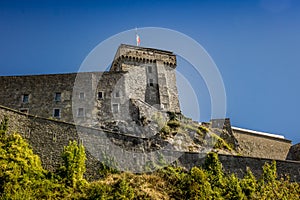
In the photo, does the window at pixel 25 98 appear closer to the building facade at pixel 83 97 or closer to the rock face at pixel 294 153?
the building facade at pixel 83 97

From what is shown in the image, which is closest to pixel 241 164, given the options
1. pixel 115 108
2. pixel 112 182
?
pixel 112 182

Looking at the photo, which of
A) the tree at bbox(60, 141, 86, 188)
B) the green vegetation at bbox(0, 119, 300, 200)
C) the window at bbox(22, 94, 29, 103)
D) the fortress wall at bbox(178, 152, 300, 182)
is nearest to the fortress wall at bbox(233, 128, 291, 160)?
the fortress wall at bbox(178, 152, 300, 182)

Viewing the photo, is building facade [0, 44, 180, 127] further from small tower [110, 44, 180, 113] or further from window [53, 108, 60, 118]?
small tower [110, 44, 180, 113]

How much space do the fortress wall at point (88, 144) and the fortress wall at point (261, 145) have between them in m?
13.1

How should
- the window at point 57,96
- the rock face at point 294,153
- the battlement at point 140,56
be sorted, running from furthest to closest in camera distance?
the rock face at point 294,153 → the battlement at point 140,56 → the window at point 57,96

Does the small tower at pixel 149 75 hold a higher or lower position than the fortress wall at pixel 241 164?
higher

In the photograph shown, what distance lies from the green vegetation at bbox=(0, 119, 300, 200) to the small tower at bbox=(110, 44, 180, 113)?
45.2 feet

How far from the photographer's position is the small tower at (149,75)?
3766cm

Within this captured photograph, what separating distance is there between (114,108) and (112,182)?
1345cm

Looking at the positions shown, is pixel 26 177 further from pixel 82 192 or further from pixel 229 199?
pixel 229 199

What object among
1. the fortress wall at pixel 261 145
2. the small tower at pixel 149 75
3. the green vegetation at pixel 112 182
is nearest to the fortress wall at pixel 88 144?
the green vegetation at pixel 112 182

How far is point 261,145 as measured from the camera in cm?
4109

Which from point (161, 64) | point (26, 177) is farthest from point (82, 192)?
point (161, 64)

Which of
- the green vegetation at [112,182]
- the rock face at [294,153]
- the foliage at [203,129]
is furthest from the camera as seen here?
the rock face at [294,153]
